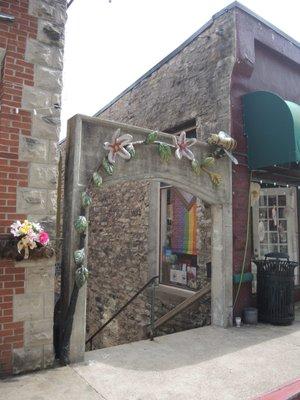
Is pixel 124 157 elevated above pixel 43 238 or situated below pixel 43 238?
above

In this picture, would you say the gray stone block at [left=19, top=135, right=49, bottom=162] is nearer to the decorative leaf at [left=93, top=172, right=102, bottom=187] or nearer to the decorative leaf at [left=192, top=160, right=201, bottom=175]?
the decorative leaf at [left=93, top=172, right=102, bottom=187]

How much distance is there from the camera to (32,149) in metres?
4.56

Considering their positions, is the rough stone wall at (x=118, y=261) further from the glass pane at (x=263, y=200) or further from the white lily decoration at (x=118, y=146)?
the white lily decoration at (x=118, y=146)

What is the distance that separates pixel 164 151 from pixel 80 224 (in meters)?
1.95

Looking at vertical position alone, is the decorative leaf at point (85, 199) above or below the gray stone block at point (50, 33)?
below

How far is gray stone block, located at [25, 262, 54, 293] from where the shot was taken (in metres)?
4.43

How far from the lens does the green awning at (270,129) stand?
6.88 metres

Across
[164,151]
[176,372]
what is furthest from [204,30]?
[176,372]

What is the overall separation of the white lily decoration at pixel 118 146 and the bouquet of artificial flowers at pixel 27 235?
150 centimetres

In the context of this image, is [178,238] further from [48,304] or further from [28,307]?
[28,307]

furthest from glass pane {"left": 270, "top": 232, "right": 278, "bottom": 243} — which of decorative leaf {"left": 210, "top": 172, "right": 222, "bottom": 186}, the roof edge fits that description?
the roof edge

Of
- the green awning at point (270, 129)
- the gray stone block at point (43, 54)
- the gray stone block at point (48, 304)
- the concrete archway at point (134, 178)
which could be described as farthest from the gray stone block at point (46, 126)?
the green awning at point (270, 129)

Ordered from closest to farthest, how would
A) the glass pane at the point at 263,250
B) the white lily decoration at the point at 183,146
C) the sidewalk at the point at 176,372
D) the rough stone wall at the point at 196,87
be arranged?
the sidewalk at the point at 176,372 < the white lily decoration at the point at 183,146 < the rough stone wall at the point at 196,87 < the glass pane at the point at 263,250

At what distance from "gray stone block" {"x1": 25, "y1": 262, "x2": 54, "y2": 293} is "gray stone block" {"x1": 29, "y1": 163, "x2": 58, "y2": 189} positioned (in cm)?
97
